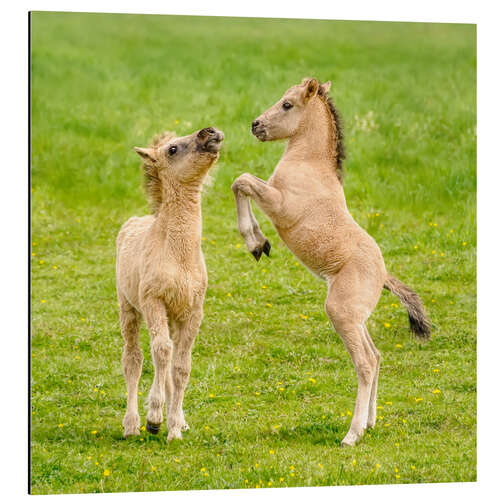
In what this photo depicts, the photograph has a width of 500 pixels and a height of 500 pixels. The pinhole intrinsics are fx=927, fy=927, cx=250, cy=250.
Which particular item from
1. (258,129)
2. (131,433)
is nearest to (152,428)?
(131,433)

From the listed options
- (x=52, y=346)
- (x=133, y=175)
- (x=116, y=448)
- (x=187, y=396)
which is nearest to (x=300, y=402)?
(x=187, y=396)

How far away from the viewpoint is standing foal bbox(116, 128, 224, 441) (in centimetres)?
536

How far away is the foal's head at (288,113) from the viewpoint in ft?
18.9

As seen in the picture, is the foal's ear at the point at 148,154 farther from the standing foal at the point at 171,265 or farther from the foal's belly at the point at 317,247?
the foal's belly at the point at 317,247

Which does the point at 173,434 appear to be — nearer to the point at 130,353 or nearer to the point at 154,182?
the point at 130,353

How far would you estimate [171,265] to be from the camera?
5.45 metres

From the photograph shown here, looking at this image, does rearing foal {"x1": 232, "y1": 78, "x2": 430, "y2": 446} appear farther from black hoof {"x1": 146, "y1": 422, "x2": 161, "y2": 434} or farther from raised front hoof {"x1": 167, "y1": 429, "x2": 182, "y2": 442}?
black hoof {"x1": 146, "y1": 422, "x2": 161, "y2": 434}

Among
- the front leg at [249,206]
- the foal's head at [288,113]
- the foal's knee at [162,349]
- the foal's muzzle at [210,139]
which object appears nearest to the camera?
the foal's muzzle at [210,139]

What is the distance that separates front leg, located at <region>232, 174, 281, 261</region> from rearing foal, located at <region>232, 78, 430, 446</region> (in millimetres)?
39

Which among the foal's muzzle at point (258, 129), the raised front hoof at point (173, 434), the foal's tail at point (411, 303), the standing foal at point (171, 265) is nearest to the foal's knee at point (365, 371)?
the foal's tail at point (411, 303)

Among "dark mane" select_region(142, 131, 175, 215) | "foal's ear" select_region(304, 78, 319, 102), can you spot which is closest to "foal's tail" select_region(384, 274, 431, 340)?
"foal's ear" select_region(304, 78, 319, 102)

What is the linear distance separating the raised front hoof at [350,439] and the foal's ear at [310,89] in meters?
2.11

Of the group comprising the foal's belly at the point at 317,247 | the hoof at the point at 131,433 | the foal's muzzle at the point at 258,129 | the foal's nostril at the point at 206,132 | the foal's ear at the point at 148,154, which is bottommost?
the hoof at the point at 131,433

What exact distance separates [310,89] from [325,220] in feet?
2.70
